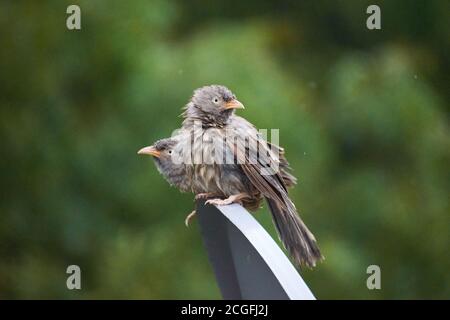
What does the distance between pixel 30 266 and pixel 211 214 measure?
282cm

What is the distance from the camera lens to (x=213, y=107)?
103 inches

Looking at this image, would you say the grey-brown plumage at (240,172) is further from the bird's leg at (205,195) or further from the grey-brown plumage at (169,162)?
the grey-brown plumage at (169,162)

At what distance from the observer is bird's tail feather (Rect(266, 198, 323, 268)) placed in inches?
93.6

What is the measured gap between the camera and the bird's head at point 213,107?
102 inches

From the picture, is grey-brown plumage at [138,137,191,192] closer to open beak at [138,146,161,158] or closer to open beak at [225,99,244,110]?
open beak at [138,146,161,158]

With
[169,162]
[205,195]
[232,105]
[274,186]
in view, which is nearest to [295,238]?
[274,186]

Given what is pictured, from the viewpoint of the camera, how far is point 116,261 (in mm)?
4477

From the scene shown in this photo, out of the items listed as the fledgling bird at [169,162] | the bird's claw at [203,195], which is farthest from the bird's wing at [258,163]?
the fledgling bird at [169,162]

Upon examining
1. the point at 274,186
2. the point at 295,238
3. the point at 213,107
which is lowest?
the point at 295,238

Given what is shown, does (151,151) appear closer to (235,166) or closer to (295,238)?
(235,166)

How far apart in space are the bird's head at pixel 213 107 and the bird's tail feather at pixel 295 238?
286mm

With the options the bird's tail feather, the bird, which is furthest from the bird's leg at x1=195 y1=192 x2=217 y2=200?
the bird's tail feather

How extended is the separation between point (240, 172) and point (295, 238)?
24 centimetres
